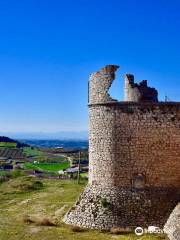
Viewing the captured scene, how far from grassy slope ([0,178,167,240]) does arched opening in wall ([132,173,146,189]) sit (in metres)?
2.42

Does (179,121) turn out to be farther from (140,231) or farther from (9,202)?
(9,202)

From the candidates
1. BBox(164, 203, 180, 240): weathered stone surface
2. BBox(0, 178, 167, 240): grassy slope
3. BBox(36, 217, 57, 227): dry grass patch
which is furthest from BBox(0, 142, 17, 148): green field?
BBox(164, 203, 180, 240): weathered stone surface

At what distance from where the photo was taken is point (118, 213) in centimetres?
2169

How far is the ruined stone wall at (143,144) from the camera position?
2158 centimetres

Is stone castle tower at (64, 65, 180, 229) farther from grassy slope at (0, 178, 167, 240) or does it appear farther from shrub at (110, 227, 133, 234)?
grassy slope at (0, 178, 167, 240)

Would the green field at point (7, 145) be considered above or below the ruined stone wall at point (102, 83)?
below

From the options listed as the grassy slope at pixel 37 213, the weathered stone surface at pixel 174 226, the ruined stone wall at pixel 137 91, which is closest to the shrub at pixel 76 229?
the grassy slope at pixel 37 213

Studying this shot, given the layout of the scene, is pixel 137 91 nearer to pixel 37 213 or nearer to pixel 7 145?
pixel 37 213

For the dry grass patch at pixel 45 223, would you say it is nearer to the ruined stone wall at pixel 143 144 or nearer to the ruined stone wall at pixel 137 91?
the ruined stone wall at pixel 143 144

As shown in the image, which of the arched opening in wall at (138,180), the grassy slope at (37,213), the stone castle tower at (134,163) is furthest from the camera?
the arched opening in wall at (138,180)

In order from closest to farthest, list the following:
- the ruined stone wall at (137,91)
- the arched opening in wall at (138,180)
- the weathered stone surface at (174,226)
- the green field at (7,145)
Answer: the weathered stone surface at (174,226), the arched opening in wall at (138,180), the ruined stone wall at (137,91), the green field at (7,145)

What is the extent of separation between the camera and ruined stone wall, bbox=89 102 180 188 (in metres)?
21.6

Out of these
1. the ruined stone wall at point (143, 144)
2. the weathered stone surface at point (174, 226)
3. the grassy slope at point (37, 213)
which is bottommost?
the grassy slope at point (37, 213)

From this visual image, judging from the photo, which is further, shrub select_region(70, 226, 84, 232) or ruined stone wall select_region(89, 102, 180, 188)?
ruined stone wall select_region(89, 102, 180, 188)
